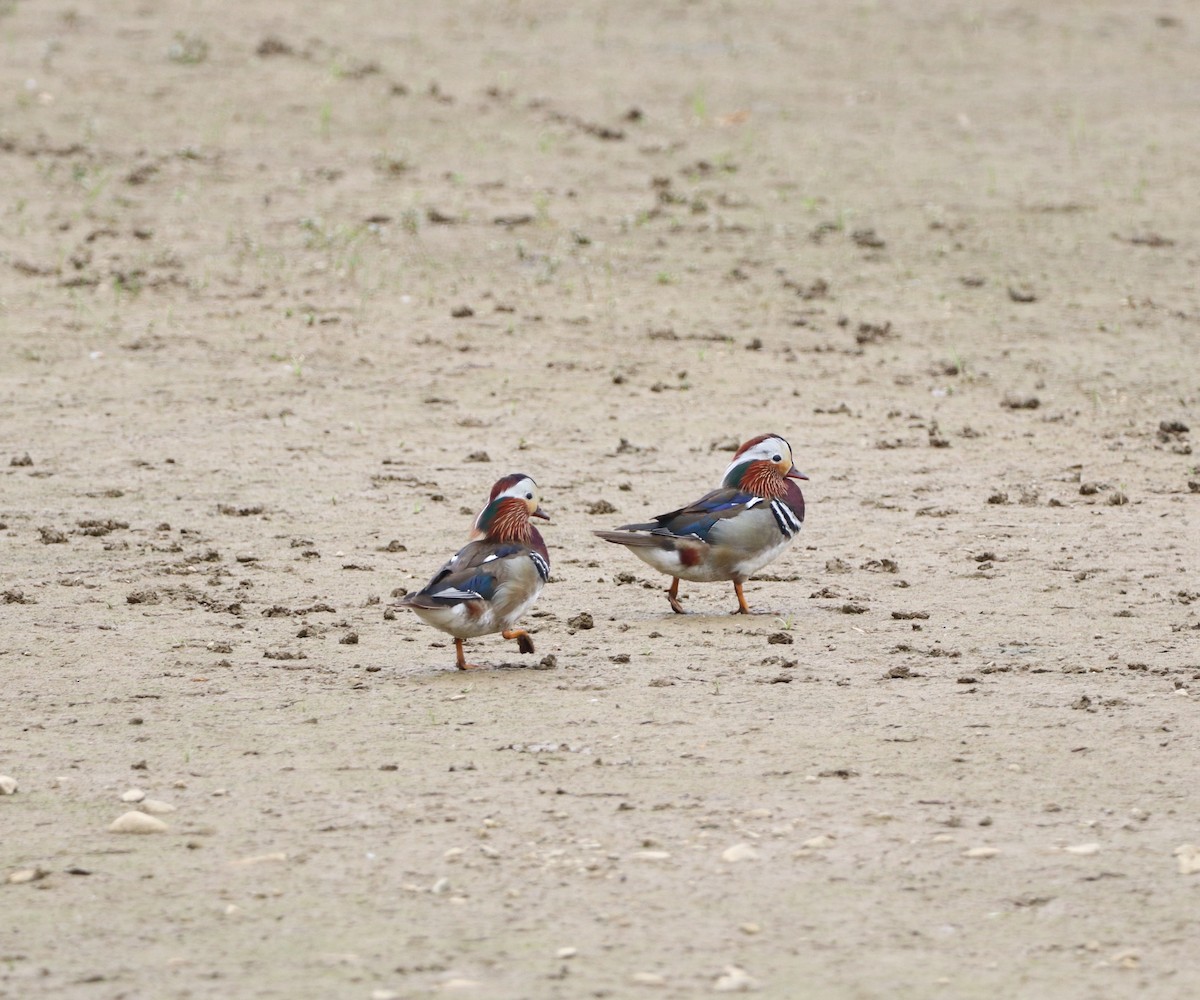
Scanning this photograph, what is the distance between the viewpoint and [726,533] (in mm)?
8734

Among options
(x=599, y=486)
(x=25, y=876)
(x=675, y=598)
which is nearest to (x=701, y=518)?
(x=675, y=598)

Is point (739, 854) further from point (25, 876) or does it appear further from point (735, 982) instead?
point (25, 876)

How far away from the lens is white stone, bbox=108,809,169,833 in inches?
233

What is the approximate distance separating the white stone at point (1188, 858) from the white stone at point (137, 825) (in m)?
3.18

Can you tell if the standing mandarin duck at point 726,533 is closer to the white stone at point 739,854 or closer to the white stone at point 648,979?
the white stone at point 739,854

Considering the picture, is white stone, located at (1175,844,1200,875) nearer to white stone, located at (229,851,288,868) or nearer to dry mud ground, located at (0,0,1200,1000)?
dry mud ground, located at (0,0,1200,1000)

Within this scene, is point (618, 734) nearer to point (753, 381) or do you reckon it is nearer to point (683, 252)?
point (753, 381)

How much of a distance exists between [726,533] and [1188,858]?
344 cm

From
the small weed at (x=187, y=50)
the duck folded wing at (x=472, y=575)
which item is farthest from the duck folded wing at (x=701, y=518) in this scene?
the small weed at (x=187, y=50)

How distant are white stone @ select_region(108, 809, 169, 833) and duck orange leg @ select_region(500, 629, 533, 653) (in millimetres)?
2180

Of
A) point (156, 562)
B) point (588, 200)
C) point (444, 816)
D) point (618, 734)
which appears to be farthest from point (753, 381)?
point (444, 816)

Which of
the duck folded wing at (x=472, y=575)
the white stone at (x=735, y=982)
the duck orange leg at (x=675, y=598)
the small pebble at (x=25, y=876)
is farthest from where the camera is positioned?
the duck orange leg at (x=675, y=598)

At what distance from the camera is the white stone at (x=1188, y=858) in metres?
5.58

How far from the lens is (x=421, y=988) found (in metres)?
4.80
